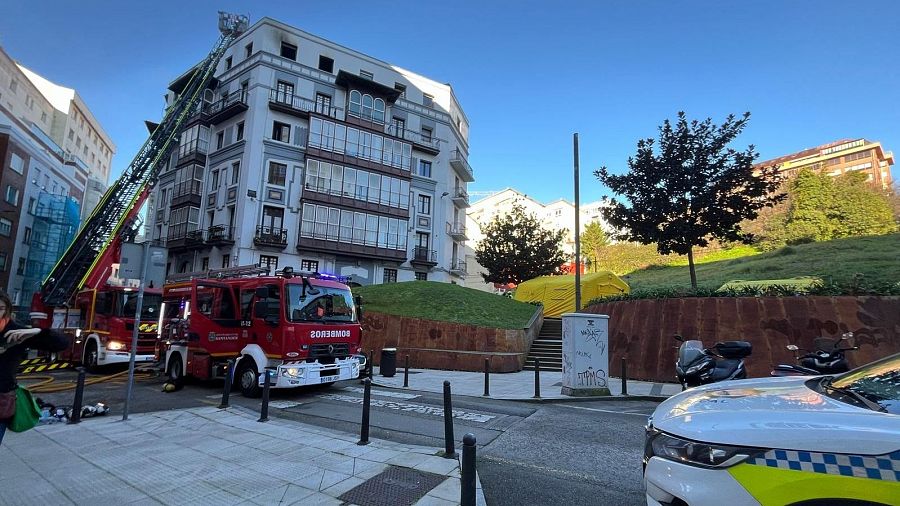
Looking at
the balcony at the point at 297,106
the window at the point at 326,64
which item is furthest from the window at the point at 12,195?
the window at the point at 326,64

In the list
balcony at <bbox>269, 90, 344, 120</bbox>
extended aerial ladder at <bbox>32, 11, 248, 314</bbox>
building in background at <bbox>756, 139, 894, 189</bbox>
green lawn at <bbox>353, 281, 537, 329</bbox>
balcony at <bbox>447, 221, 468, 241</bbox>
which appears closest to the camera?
extended aerial ladder at <bbox>32, 11, 248, 314</bbox>

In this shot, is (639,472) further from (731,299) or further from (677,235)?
(677,235)

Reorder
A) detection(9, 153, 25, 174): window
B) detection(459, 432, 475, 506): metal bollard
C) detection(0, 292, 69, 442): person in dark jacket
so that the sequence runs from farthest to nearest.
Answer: detection(9, 153, 25, 174): window → detection(0, 292, 69, 442): person in dark jacket → detection(459, 432, 475, 506): metal bollard

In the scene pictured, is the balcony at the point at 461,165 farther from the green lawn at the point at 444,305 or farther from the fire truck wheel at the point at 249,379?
the fire truck wheel at the point at 249,379

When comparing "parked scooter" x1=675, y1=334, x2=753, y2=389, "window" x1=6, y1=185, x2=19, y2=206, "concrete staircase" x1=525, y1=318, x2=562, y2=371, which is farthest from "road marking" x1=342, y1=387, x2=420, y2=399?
"window" x1=6, y1=185, x2=19, y2=206

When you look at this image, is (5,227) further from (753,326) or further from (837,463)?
(837,463)

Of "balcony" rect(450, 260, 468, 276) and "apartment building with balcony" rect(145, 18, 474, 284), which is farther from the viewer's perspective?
"balcony" rect(450, 260, 468, 276)

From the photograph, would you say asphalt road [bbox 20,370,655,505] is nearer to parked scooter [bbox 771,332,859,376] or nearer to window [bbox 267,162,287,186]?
parked scooter [bbox 771,332,859,376]

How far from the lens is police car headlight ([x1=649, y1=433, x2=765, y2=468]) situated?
94.3 inches

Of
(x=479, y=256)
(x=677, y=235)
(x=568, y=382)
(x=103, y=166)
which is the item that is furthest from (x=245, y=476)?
(x=103, y=166)

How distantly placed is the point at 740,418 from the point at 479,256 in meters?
36.1

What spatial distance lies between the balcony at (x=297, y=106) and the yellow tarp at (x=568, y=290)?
20.3 metres

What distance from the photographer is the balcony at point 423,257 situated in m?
36.6

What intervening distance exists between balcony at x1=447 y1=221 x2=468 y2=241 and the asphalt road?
1127 inches
